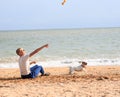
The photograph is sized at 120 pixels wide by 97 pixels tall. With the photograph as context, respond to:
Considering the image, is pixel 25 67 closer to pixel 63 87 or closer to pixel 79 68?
pixel 63 87

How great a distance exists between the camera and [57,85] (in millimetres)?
9023

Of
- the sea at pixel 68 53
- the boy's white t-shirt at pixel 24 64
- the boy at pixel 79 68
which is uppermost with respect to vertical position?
the boy's white t-shirt at pixel 24 64

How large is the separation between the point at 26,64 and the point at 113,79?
8.73 ft

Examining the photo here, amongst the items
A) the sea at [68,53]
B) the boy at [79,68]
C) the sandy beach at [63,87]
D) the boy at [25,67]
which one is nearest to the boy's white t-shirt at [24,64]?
the boy at [25,67]

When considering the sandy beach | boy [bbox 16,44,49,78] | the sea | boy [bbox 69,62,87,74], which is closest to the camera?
the sandy beach

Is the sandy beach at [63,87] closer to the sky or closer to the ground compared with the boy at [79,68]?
closer to the ground

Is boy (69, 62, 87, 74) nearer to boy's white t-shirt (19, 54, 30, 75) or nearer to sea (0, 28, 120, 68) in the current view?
boy's white t-shirt (19, 54, 30, 75)

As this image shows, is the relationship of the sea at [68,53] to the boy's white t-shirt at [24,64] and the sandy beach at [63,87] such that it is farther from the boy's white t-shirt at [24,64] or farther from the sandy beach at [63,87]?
the sandy beach at [63,87]

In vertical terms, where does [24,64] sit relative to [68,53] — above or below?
above

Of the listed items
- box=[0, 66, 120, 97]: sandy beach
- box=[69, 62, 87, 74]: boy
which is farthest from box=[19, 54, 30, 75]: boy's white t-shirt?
box=[69, 62, 87, 74]: boy

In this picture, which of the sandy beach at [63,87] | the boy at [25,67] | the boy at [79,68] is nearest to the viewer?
the sandy beach at [63,87]

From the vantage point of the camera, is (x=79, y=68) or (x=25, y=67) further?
(x=79, y=68)

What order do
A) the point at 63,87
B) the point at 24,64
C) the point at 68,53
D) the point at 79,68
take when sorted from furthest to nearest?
the point at 68,53, the point at 79,68, the point at 24,64, the point at 63,87

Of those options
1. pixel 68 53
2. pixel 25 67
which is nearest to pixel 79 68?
pixel 25 67
